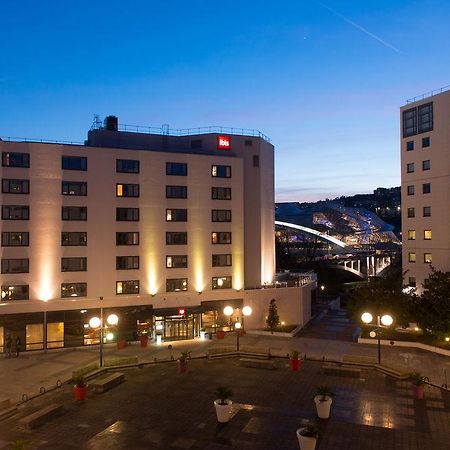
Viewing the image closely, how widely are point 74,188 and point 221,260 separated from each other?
607 inches

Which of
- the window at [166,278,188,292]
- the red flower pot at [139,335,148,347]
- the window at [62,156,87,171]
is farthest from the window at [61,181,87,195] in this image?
the red flower pot at [139,335,148,347]

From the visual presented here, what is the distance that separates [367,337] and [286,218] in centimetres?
13886

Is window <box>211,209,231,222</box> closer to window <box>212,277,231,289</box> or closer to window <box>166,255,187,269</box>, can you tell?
window <box>166,255,187,269</box>

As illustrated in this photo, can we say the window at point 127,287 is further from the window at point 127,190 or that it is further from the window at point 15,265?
the window at point 127,190

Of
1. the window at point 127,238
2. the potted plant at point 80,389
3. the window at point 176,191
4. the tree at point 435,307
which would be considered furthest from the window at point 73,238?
the tree at point 435,307

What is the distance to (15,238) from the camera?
36656 mm

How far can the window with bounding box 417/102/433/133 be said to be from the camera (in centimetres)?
5006

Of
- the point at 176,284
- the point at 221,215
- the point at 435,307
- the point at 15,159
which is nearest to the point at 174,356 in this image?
the point at 176,284

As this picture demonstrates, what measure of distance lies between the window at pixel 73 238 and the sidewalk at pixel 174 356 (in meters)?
8.96

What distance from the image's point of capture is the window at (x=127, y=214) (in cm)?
4003

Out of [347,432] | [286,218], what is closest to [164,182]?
[347,432]

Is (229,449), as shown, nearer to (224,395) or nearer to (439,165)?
(224,395)

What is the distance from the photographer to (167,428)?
1967 cm

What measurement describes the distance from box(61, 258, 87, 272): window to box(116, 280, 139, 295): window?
342 cm
